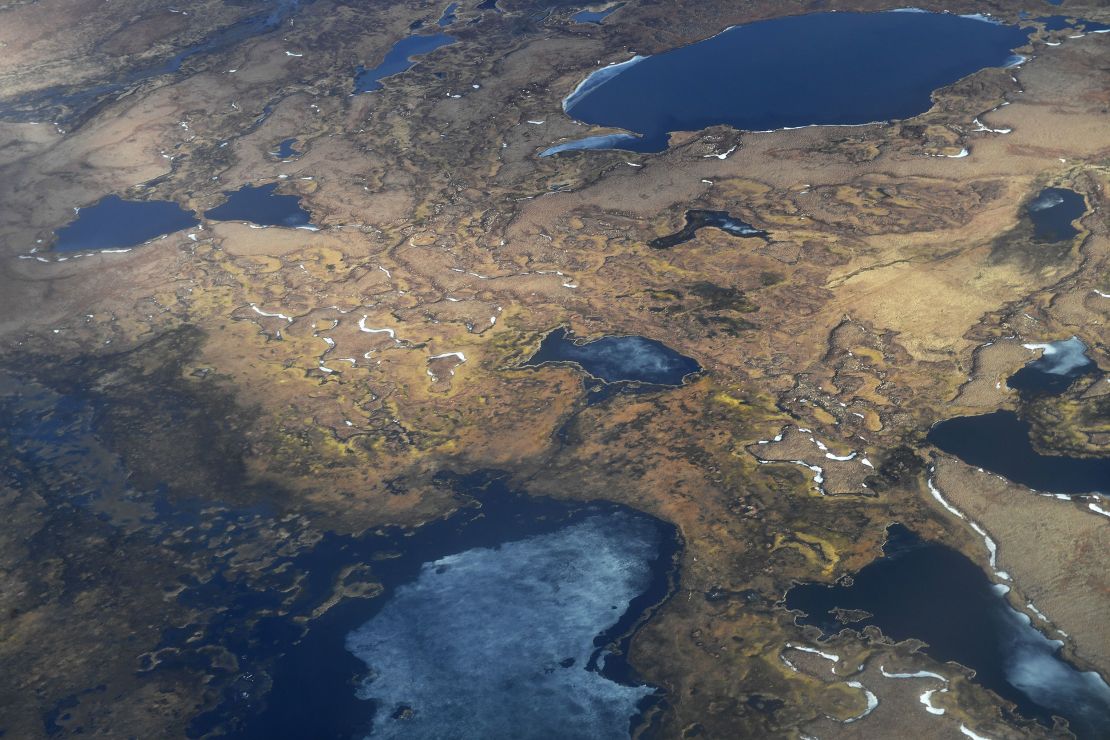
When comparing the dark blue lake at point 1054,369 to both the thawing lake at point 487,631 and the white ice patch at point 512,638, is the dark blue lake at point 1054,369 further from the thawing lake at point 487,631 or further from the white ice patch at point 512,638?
the white ice patch at point 512,638

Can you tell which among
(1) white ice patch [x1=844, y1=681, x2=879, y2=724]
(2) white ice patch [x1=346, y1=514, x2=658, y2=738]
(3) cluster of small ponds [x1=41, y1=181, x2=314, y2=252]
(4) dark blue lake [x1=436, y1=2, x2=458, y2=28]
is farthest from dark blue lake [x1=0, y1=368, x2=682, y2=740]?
(4) dark blue lake [x1=436, y1=2, x2=458, y2=28]

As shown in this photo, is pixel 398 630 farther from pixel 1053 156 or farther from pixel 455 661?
pixel 1053 156

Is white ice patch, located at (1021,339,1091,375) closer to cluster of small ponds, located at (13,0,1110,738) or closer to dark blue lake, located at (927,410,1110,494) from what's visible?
cluster of small ponds, located at (13,0,1110,738)

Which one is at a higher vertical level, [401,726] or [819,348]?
[819,348]

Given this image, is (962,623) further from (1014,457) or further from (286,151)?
(286,151)

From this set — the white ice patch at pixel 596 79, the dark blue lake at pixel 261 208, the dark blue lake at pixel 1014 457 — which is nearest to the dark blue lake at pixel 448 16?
the white ice patch at pixel 596 79

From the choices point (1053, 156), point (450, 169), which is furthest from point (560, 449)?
point (1053, 156)
